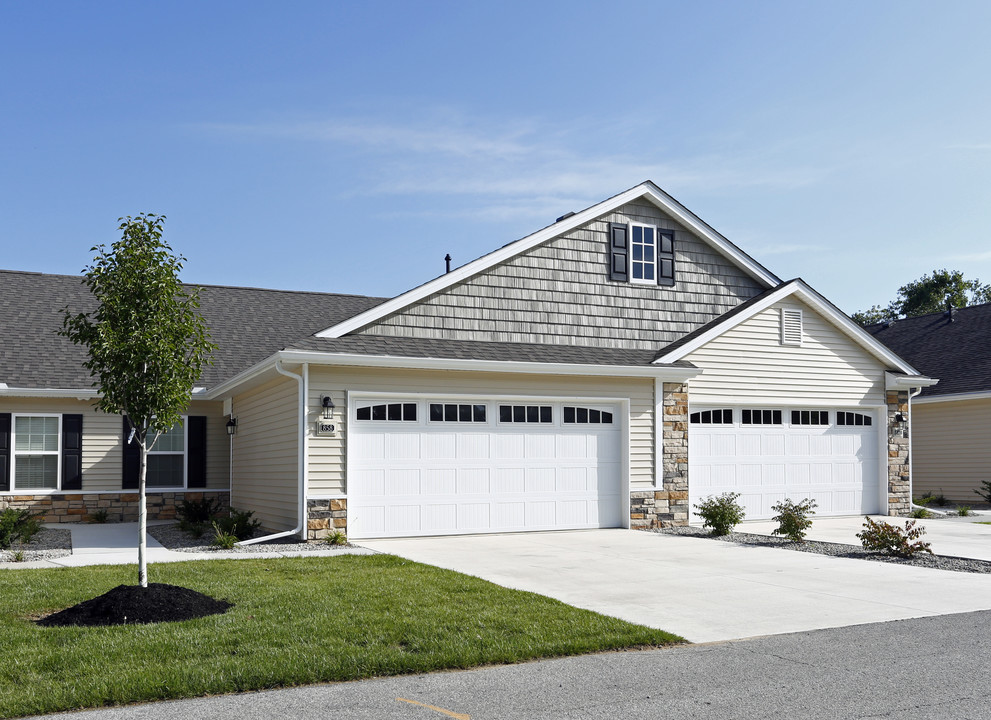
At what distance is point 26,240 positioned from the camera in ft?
81.0

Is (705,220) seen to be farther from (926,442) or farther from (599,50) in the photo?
(926,442)

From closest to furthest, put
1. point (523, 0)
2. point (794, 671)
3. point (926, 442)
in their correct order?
point (794, 671), point (523, 0), point (926, 442)

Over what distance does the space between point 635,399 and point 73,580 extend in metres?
9.57

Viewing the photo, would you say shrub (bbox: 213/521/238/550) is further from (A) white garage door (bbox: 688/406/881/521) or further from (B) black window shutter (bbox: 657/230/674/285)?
(B) black window shutter (bbox: 657/230/674/285)

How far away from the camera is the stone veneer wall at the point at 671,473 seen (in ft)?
52.9

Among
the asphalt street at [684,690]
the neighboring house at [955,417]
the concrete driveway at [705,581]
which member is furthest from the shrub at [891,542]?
the neighboring house at [955,417]

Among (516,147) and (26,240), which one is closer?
(516,147)

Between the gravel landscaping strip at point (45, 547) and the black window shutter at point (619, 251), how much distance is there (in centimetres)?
1035

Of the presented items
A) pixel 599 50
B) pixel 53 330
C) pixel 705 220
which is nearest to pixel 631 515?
pixel 705 220

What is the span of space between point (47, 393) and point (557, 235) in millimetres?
10183

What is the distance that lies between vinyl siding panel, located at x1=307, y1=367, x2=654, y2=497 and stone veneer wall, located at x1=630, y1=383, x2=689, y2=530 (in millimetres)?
251

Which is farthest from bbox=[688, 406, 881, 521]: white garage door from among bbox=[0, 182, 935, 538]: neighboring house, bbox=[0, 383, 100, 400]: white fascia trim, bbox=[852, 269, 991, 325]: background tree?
bbox=[852, 269, 991, 325]: background tree

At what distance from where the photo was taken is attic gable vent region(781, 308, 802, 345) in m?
17.9

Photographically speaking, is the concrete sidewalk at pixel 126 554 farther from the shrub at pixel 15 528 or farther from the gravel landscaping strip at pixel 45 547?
the shrub at pixel 15 528
